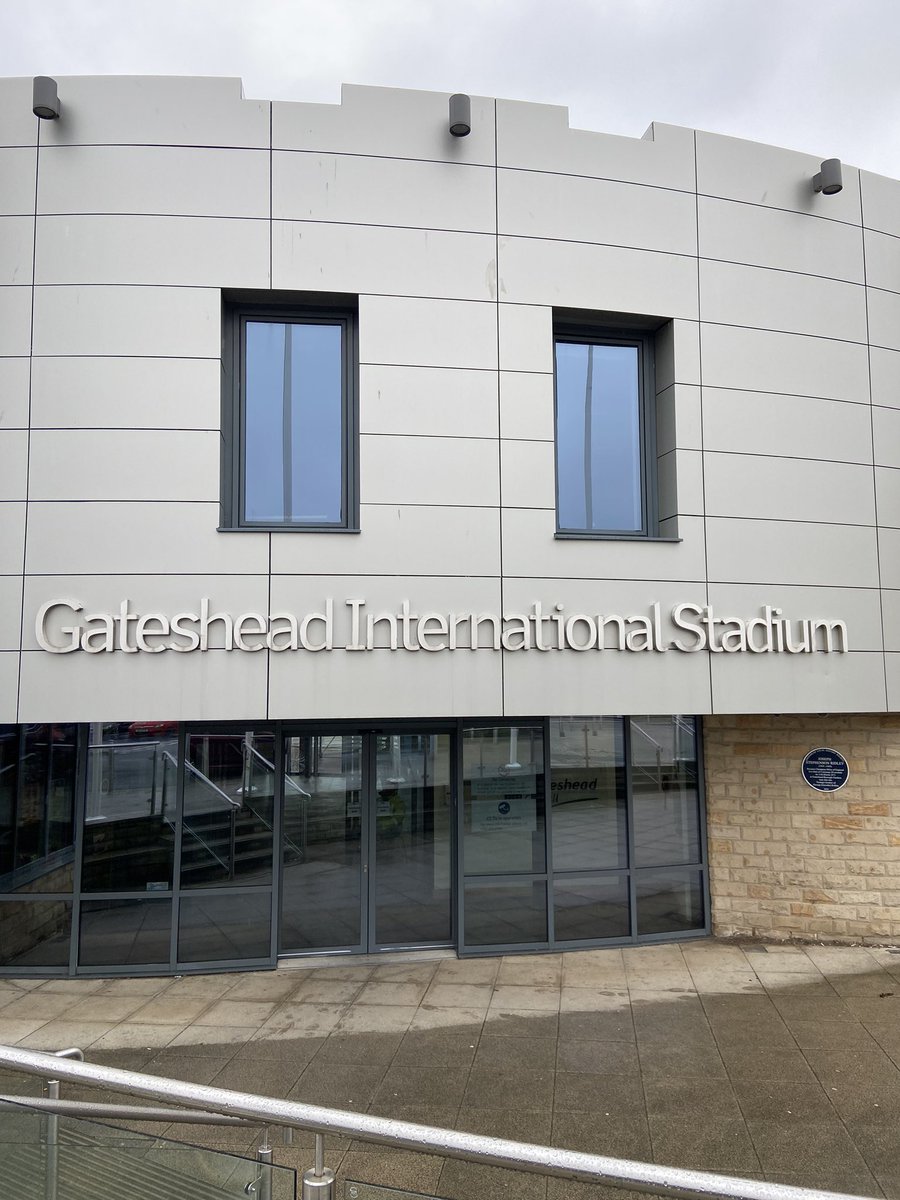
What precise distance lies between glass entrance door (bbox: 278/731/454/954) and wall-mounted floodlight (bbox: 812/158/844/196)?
6934 millimetres

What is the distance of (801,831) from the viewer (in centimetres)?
928

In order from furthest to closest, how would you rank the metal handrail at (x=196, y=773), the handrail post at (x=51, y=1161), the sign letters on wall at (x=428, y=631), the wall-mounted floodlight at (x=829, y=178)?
the wall-mounted floodlight at (x=829, y=178), the metal handrail at (x=196, y=773), the sign letters on wall at (x=428, y=631), the handrail post at (x=51, y=1161)

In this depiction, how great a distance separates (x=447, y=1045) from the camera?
6.61 meters

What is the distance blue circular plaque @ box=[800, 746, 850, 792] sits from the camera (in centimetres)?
924

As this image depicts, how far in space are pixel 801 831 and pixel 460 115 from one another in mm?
8126

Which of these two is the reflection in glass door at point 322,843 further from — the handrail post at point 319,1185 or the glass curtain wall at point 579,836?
the handrail post at point 319,1185

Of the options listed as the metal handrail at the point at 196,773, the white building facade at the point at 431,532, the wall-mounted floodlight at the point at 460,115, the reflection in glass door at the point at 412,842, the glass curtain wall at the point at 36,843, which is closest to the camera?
the white building facade at the point at 431,532

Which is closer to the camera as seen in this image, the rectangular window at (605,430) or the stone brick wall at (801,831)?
the rectangular window at (605,430)

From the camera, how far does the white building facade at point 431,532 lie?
25.1ft

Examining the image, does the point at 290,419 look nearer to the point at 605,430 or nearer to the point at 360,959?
the point at 605,430

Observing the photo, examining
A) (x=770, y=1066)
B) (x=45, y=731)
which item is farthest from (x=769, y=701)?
(x=45, y=731)

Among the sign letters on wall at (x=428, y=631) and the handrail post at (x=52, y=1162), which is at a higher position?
the sign letters on wall at (x=428, y=631)

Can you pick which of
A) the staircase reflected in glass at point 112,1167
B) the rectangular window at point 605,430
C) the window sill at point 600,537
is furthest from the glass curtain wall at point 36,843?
the staircase reflected in glass at point 112,1167

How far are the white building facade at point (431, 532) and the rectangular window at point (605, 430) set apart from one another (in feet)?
0.12
